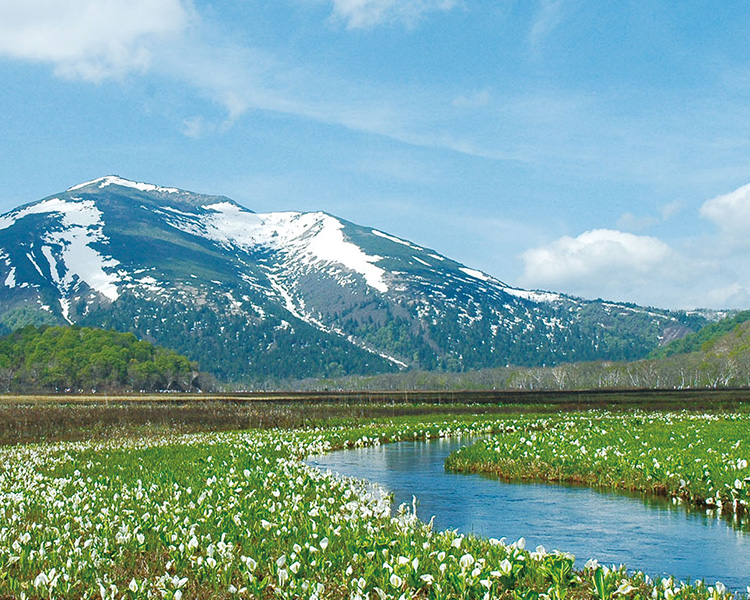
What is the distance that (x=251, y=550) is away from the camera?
13.7 meters

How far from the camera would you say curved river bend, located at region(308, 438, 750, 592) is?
15438 mm

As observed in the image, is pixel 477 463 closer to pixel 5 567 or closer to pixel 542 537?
pixel 542 537

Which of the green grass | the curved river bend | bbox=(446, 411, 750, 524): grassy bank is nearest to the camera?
the green grass

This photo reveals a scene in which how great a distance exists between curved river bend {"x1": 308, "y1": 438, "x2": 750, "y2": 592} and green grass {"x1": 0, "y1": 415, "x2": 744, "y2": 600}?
1.89 meters

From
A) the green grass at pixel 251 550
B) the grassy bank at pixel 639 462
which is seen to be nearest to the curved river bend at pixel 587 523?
the grassy bank at pixel 639 462

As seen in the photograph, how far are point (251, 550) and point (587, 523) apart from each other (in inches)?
374

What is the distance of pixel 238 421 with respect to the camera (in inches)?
2606

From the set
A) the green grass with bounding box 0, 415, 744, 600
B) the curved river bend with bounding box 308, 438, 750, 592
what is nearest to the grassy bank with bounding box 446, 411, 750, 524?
the curved river bend with bounding box 308, 438, 750, 592

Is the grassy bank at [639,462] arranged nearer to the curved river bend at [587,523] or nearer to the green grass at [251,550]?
the curved river bend at [587,523]

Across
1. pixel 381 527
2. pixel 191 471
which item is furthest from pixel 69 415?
pixel 381 527

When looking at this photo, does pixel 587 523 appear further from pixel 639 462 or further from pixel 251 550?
pixel 251 550

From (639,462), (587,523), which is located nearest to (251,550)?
(587,523)

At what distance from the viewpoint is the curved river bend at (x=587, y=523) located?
50.6 feet

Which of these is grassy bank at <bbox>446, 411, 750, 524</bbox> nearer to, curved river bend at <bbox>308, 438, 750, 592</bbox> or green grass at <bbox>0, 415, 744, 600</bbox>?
curved river bend at <bbox>308, 438, 750, 592</bbox>
